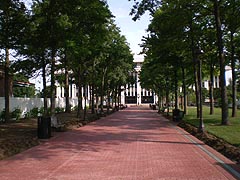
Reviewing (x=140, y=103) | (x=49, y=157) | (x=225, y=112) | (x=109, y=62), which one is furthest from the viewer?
(x=140, y=103)

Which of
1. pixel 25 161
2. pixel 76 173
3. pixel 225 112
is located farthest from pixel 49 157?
pixel 225 112

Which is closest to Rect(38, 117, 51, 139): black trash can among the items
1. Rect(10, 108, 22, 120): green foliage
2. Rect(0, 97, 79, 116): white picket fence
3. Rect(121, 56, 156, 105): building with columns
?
Rect(0, 97, 79, 116): white picket fence

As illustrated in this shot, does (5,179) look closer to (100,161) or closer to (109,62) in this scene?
(100,161)

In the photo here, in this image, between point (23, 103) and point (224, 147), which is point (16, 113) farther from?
point (224, 147)

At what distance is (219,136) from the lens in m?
15.5

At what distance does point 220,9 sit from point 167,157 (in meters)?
15.1

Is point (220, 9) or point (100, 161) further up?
point (220, 9)

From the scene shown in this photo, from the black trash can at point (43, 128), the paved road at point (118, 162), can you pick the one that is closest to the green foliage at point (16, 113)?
the black trash can at point (43, 128)

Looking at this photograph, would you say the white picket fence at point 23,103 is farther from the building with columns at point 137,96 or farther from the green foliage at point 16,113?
the building with columns at point 137,96

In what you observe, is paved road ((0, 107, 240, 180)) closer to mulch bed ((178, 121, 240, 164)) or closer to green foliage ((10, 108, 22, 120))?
mulch bed ((178, 121, 240, 164))

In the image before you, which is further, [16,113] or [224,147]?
[16,113]

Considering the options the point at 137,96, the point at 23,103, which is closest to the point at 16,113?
the point at 23,103

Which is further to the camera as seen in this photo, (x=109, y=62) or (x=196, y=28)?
(x=109, y=62)

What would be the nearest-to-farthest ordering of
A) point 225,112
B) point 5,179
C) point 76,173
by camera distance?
point 5,179, point 76,173, point 225,112
